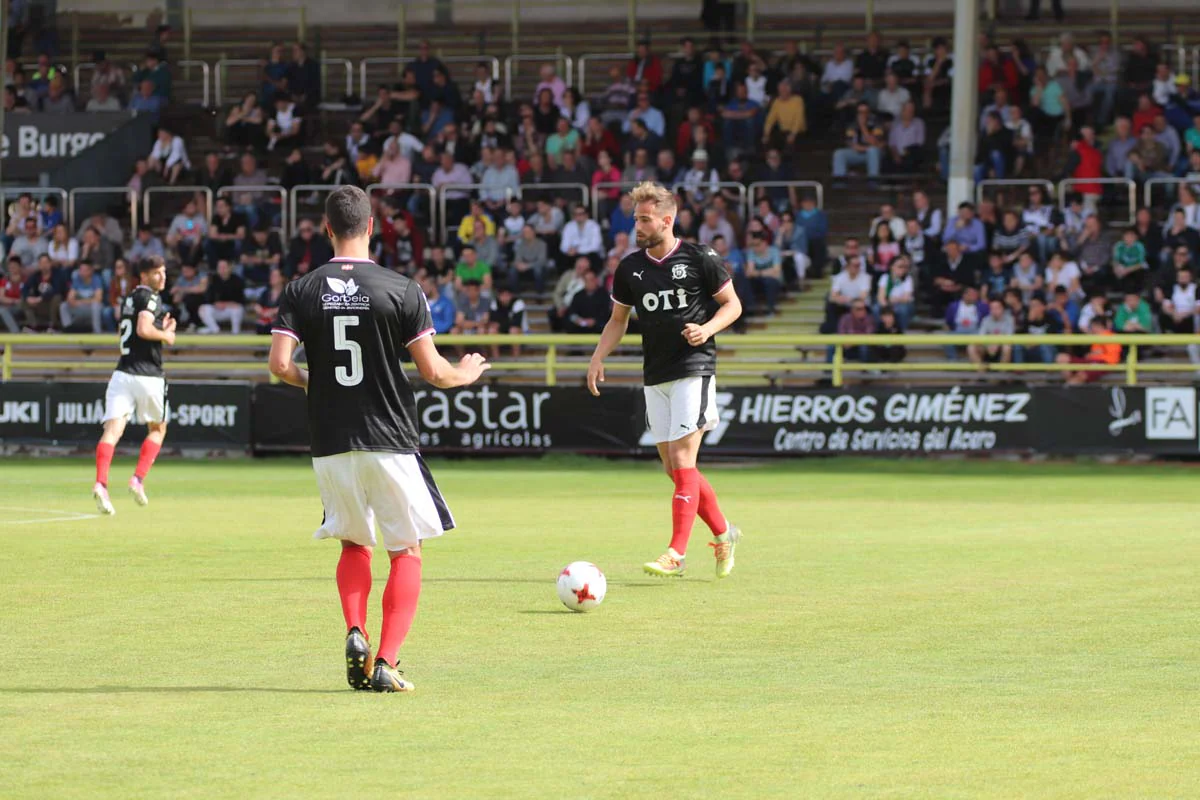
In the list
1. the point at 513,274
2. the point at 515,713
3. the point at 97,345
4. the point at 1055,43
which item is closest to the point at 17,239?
the point at 97,345

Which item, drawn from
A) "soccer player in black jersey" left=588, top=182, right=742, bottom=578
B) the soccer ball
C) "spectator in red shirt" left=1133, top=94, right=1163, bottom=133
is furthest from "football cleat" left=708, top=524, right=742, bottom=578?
"spectator in red shirt" left=1133, top=94, right=1163, bottom=133

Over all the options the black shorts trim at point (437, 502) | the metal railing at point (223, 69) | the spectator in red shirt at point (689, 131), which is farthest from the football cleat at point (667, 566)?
the metal railing at point (223, 69)

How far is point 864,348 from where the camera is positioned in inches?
997

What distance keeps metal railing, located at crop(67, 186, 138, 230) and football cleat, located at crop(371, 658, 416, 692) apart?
2566cm

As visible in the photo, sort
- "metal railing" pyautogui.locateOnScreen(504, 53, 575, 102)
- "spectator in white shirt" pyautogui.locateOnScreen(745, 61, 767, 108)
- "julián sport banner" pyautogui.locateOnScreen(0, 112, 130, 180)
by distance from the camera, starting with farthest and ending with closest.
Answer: "julián sport banner" pyautogui.locateOnScreen(0, 112, 130, 180)
"metal railing" pyautogui.locateOnScreen(504, 53, 575, 102)
"spectator in white shirt" pyautogui.locateOnScreen(745, 61, 767, 108)

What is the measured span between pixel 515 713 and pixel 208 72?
1228 inches

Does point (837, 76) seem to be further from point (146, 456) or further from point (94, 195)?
point (146, 456)

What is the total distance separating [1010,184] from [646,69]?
7065mm

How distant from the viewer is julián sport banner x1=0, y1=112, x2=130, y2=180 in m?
34.1

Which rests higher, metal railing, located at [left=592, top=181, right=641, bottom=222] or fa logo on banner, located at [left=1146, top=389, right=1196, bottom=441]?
metal railing, located at [left=592, top=181, right=641, bottom=222]

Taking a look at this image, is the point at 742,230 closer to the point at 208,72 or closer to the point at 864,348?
the point at 864,348

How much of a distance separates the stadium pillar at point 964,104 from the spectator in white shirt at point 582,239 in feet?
17.1

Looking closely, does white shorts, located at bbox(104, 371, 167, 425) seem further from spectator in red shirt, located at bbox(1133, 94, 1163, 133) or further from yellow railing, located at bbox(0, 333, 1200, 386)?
spectator in red shirt, located at bbox(1133, 94, 1163, 133)

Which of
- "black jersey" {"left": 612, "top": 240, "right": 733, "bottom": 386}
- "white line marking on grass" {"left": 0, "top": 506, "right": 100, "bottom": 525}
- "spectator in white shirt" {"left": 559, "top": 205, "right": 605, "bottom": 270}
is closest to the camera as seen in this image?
"black jersey" {"left": 612, "top": 240, "right": 733, "bottom": 386}
